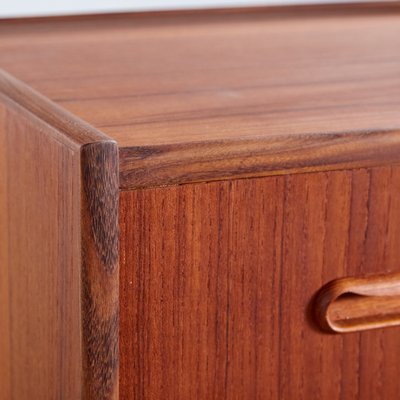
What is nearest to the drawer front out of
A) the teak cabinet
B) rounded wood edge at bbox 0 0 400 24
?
the teak cabinet

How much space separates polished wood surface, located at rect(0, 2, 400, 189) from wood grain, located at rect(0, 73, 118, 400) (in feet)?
0.07

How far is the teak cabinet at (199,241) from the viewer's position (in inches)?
18.9

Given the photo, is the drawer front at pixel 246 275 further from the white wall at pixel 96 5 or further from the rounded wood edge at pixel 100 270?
the white wall at pixel 96 5

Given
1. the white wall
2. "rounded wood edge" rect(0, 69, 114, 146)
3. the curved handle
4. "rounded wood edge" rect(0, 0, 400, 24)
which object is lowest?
the curved handle

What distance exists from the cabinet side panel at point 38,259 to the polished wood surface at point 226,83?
0.10ft

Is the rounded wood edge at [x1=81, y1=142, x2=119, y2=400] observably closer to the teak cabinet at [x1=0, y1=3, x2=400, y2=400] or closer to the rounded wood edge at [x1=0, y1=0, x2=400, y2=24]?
the teak cabinet at [x1=0, y1=3, x2=400, y2=400]

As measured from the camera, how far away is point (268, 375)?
21.5 inches

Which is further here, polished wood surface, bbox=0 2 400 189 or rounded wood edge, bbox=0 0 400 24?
rounded wood edge, bbox=0 0 400 24

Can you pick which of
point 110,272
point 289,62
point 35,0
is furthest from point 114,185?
point 35,0

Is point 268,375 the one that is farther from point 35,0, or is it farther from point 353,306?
point 35,0

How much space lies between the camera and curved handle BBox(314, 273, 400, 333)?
0.54 meters

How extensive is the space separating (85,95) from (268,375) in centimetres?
18

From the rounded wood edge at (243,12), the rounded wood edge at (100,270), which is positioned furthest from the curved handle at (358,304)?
the rounded wood edge at (243,12)

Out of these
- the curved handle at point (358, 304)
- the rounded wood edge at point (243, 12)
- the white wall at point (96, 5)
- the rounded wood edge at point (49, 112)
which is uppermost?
the rounded wood edge at point (49, 112)
